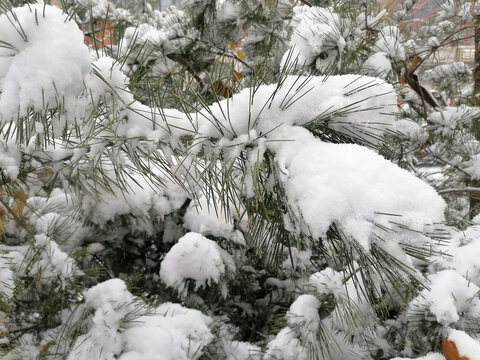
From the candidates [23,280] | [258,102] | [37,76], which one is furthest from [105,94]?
[23,280]

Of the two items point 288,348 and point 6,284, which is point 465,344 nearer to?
point 288,348

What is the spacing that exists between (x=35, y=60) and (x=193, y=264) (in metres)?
0.88

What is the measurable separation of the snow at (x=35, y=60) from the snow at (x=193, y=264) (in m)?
0.81

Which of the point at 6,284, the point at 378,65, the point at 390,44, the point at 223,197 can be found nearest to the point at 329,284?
the point at 223,197

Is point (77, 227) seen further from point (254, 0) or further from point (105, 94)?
point (254, 0)

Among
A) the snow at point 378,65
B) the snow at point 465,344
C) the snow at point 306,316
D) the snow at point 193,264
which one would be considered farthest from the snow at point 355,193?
the snow at point 378,65

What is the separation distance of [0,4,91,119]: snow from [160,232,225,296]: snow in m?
0.81

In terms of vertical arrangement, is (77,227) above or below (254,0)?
below

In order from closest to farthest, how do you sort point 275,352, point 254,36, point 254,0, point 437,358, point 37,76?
point 37,76 → point 437,358 → point 275,352 → point 254,0 → point 254,36

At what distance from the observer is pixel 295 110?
62 cm

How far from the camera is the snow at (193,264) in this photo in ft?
4.23

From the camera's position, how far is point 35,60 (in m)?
0.54

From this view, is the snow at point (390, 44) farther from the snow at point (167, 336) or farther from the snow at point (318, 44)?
the snow at point (167, 336)

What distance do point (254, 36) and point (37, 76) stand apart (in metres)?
1.72
